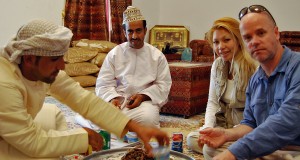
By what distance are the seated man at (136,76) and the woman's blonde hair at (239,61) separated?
882mm

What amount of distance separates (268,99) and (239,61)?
2.53ft

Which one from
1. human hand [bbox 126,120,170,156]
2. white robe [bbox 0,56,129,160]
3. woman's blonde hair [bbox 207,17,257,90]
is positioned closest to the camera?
white robe [bbox 0,56,129,160]

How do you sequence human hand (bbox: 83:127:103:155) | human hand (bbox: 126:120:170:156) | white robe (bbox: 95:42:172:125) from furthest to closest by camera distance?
white robe (bbox: 95:42:172:125) → human hand (bbox: 83:127:103:155) → human hand (bbox: 126:120:170:156)

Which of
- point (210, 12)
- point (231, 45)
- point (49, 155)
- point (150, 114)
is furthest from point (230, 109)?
point (210, 12)

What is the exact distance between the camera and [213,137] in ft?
6.54

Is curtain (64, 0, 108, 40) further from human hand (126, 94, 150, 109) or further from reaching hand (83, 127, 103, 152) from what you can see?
reaching hand (83, 127, 103, 152)

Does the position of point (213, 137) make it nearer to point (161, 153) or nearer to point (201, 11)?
point (161, 153)

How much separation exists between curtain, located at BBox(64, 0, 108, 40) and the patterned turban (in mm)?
4232

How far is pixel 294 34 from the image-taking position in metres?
5.21

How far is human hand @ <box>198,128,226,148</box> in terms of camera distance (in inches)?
77.9

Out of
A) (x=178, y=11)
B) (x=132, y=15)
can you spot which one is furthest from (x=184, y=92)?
(x=178, y=11)

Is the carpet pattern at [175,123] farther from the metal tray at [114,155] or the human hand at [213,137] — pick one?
the metal tray at [114,155]

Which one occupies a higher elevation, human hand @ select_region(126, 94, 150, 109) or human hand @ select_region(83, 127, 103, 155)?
human hand @ select_region(83, 127, 103, 155)

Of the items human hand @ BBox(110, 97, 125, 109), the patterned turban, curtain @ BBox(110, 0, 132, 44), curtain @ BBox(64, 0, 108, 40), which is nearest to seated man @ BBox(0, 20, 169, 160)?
the patterned turban
